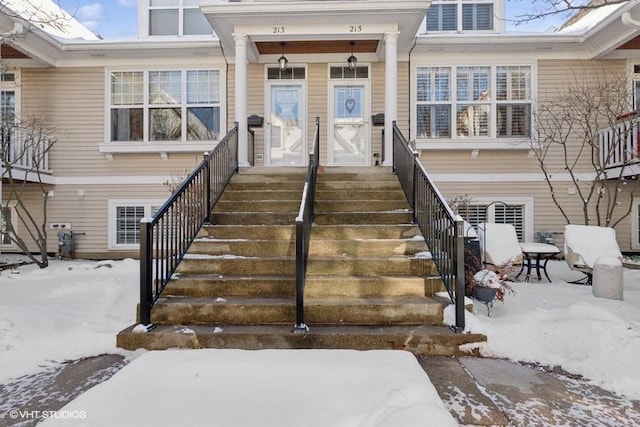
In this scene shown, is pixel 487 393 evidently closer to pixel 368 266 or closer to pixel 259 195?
pixel 368 266

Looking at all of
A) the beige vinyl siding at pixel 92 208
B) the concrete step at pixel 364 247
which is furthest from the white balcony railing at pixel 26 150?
the concrete step at pixel 364 247

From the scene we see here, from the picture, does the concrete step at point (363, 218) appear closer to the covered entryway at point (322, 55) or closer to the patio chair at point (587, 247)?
the covered entryway at point (322, 55)

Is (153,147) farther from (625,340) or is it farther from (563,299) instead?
(625,340)

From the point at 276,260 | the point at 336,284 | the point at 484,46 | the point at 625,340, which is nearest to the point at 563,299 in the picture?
the point at 625,340

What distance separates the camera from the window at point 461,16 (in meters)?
9.17

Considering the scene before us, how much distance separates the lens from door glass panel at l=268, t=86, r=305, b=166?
8883mm

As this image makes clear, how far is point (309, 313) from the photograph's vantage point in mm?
3670

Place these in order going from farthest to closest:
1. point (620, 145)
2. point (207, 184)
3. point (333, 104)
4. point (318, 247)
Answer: point (333, 104) < point (620, 145) < point (207, 184) < point (318, 247)

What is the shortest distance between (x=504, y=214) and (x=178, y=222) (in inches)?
289

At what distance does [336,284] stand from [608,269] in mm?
3528

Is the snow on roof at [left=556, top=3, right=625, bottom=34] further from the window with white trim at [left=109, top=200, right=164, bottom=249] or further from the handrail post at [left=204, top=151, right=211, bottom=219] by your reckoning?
the window with white trim at [left=109, top=200, right=164, bottom=249]

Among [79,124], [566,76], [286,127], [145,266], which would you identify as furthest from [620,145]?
[79,124]

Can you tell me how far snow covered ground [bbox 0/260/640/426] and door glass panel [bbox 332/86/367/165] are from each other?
15.1 feet

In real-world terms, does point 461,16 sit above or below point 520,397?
above
